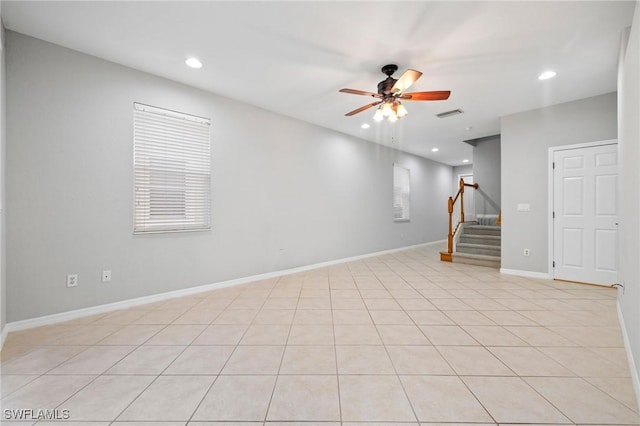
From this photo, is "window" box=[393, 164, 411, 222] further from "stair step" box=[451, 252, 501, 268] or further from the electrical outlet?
the electrical outlet

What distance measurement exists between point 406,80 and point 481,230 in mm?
5015

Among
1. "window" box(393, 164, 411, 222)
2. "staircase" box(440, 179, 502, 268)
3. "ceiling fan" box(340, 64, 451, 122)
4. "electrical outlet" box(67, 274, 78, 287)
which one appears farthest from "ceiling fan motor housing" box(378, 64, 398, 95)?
"window" box(393, 164, 411, 222)

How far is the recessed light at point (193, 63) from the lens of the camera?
2.99 meters

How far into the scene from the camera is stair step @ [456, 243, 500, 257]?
5.52 meters

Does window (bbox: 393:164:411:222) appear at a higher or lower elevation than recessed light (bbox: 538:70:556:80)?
lower

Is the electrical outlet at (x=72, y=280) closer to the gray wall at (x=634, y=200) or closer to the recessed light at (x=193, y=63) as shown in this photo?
the recessed light at (x=193, y=63)

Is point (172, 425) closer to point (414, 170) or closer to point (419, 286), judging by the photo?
point (419, 286)

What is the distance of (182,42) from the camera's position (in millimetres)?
2688

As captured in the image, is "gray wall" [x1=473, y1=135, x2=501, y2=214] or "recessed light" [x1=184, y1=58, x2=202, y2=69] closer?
"recessed light" [x1=184, y1=58, x2=202, y2=69]

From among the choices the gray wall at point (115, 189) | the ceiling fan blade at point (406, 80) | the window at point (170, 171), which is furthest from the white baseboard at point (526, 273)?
the window at point (170, 171)

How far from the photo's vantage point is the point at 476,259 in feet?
17.9

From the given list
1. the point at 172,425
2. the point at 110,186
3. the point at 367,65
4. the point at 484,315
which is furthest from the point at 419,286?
the point at 110,186

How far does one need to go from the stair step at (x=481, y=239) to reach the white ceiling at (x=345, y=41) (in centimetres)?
302

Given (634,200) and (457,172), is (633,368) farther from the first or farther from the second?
(457,172)
